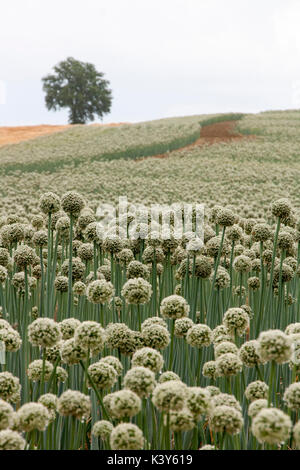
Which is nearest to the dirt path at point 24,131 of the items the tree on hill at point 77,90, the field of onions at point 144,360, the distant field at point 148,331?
the tree on hill at point 77,90

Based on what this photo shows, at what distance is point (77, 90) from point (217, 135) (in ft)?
109

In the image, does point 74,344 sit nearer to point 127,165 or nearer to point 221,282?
point 221,282

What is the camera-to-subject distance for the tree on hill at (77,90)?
63250 millimetres

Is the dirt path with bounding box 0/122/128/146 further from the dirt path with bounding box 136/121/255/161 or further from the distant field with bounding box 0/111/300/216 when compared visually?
the dirt path with bounding box 136/121/255/161

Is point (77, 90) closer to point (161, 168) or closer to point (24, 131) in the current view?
point (24, 131)

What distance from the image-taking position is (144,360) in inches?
84.3

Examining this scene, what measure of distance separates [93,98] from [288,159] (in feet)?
146

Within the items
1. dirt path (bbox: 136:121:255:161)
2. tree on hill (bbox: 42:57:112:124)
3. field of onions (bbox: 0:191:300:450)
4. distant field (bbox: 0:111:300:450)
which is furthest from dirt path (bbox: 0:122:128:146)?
field of onions (bbox: 0:191:300:450)

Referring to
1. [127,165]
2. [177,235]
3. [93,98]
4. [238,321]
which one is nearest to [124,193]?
[127,165]

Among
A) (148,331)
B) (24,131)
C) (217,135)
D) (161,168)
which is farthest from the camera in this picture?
(24,131)

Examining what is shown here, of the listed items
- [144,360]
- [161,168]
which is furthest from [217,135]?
[144,360]

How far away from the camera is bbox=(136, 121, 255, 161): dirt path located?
33.0 m

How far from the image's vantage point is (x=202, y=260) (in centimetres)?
386

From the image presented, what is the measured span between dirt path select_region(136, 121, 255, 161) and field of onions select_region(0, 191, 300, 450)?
25.4 m
